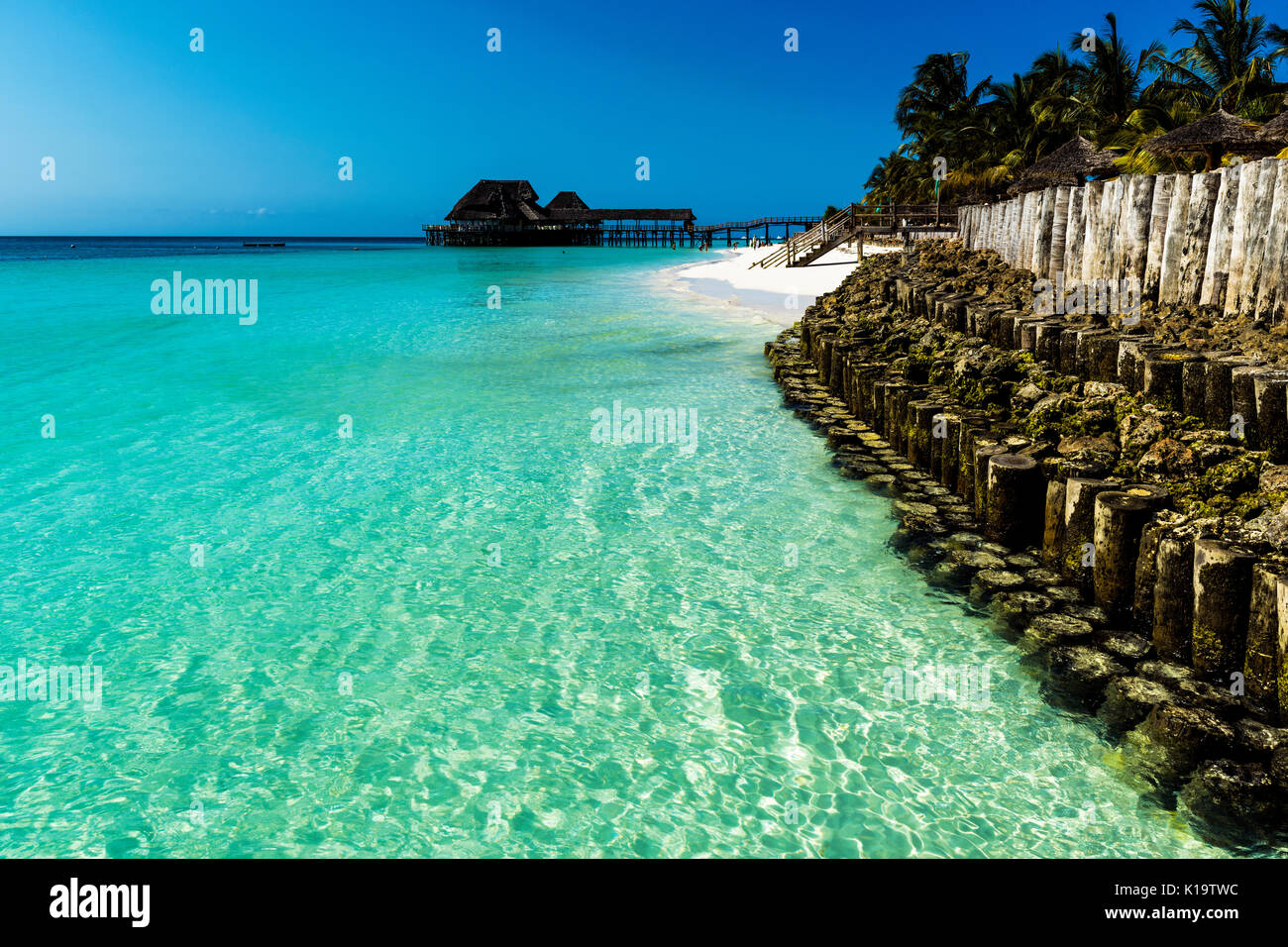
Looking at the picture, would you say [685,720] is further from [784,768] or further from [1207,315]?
[1207,315]

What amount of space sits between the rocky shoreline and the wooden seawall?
1.61 feet

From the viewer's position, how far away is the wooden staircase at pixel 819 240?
37.2 metres

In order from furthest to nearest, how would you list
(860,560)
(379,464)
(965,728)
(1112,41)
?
1. (1112,41)
2. (379,464)
3. (860,560)
4. (965,728)

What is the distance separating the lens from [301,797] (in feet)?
12.9

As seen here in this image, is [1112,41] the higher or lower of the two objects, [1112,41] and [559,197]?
the lower

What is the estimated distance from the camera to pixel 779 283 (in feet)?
106

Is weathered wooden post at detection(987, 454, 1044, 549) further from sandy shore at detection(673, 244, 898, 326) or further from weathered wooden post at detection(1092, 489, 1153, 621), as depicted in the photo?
sandy shore at detection(673, 244, 898, 326)

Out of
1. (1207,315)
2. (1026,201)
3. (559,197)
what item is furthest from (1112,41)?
(559,197)

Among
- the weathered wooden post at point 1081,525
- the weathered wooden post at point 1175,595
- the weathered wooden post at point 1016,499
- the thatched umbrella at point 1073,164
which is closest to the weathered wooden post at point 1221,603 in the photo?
the weathered wooden post at point 1175,595

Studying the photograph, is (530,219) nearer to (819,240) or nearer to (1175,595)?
(819,240)

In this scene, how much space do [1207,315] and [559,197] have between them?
98.5 m

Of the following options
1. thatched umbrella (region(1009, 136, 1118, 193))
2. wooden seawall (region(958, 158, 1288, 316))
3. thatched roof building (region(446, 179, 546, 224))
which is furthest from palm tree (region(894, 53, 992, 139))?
thatched roof building (region(446, 179, 546, 224))

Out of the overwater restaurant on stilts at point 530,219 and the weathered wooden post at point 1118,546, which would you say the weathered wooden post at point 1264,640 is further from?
the overwater restaurant on stilts at point 530,219

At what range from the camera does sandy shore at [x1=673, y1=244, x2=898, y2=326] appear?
25.8 metres
